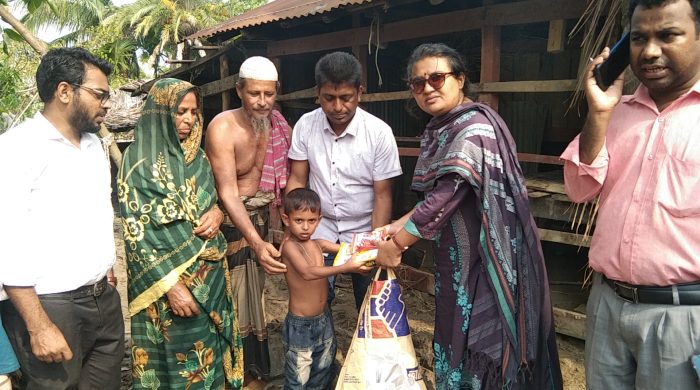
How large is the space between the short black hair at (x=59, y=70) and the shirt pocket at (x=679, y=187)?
235 cm

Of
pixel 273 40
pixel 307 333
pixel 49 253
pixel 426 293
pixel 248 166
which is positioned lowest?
pixel 426 293

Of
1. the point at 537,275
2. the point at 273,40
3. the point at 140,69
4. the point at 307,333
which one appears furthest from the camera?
the point at 140,69

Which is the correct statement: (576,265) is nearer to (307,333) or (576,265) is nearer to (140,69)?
(307,333)

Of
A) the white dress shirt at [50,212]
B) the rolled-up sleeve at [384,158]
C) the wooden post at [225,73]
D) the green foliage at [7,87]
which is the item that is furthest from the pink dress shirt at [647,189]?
the green foliage at [7,87]

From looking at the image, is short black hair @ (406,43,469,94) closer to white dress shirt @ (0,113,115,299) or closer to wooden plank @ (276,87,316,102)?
white dress shirt @ (0,113,115,299)

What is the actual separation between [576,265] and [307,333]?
3752mm

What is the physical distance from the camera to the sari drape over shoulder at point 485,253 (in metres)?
2.06

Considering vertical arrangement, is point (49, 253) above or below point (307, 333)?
above

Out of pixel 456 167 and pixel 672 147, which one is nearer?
pixel 672 147

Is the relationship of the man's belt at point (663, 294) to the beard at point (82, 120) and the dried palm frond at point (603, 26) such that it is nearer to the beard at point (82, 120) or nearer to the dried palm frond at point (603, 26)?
the dried palm frond at point (603, 26)

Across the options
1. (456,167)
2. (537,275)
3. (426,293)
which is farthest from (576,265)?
(456,167)

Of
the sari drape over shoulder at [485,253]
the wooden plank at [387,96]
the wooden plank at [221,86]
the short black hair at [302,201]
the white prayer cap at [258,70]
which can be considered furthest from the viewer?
the wooden plank at [221,86]

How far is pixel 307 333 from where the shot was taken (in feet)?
8.83

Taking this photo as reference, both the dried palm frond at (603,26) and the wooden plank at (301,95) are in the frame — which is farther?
the wooden plank at (301,95)
